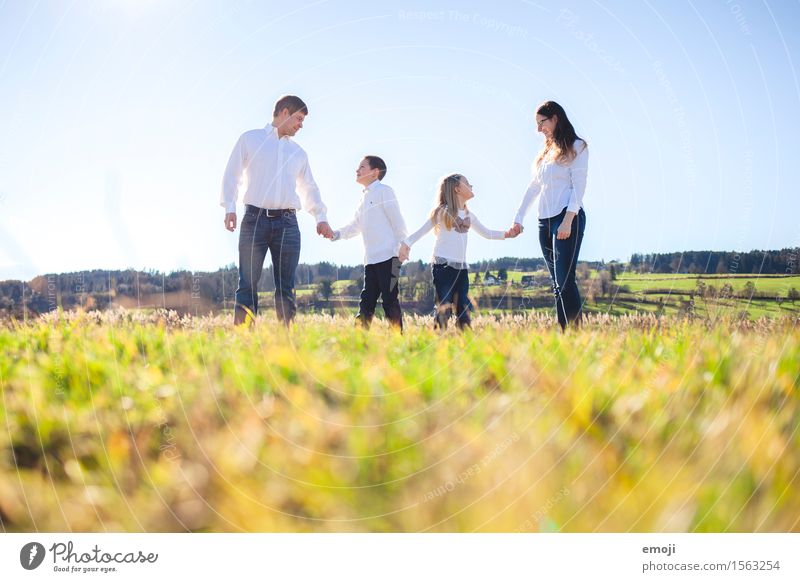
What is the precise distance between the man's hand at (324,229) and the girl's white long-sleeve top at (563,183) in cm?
249

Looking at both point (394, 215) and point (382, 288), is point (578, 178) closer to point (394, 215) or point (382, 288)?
point (394, 215)

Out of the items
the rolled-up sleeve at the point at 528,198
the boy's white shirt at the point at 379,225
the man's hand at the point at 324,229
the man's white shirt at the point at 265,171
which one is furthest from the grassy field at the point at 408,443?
the boy's white shirt at the point at 379,225

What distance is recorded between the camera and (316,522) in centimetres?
204

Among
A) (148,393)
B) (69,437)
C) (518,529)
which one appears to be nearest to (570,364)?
(518,529)

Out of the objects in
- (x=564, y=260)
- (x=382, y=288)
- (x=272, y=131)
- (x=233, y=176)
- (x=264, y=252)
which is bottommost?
(x=382, y=288)

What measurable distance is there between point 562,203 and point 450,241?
1.89 meters

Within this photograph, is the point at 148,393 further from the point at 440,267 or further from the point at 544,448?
the point at 440,267

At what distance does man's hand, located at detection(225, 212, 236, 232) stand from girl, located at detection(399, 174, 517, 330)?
2.20m

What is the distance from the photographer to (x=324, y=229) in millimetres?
7469

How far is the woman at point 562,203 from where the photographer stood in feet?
20.7

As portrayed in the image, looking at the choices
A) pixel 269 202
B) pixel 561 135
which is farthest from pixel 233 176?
pixel 561 135

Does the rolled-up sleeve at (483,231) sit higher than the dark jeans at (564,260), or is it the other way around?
the rolled-up sleeve at (483,231)

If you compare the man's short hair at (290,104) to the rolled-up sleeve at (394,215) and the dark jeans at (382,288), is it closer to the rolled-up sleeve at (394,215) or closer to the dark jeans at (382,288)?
the rolled-up sleeve at (394,215)
